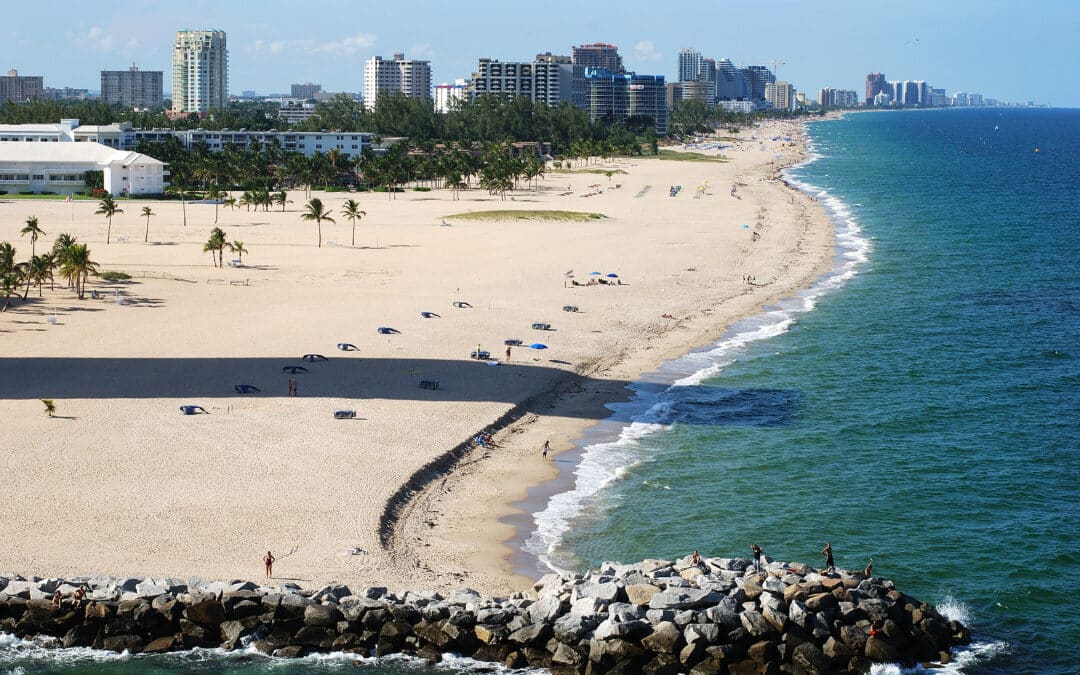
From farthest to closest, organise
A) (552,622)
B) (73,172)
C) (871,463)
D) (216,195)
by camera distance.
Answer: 1. (73,172)
2. (216,195)
3. (871,463)
4. (552,622)

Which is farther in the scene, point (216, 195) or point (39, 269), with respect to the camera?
point (216, 195)

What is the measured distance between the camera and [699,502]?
38469 millimetres

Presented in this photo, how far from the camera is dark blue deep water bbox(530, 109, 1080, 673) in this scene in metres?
33.5

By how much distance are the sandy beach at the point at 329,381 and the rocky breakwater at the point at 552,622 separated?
5.82 feet

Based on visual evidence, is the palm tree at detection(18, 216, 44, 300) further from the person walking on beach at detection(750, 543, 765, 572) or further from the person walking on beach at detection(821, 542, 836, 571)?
the person walking on beach at detection(821, 542, 836, 571)

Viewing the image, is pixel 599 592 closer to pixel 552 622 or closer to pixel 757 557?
pixel 552 622

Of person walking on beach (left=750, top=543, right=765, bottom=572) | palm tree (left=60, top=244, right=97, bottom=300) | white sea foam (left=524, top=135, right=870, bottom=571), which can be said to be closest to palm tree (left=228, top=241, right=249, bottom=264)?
palm tree (left=60, top=244, right=97, bottom=300)

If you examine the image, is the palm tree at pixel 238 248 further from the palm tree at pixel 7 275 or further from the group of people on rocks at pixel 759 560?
the group of people on rocks at pixel 759 560

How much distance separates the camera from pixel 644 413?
48.7 metres

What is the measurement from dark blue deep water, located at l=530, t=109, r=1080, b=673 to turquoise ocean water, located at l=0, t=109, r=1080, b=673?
8 cm

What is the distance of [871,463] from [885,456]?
105 cm

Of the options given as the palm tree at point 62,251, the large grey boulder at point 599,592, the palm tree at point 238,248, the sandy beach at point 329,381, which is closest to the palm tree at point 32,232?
the sandy beach at point 329,381

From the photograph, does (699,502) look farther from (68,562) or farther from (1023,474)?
(68,562)

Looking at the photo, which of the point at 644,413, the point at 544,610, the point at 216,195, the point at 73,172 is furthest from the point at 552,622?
the point at 73,172
